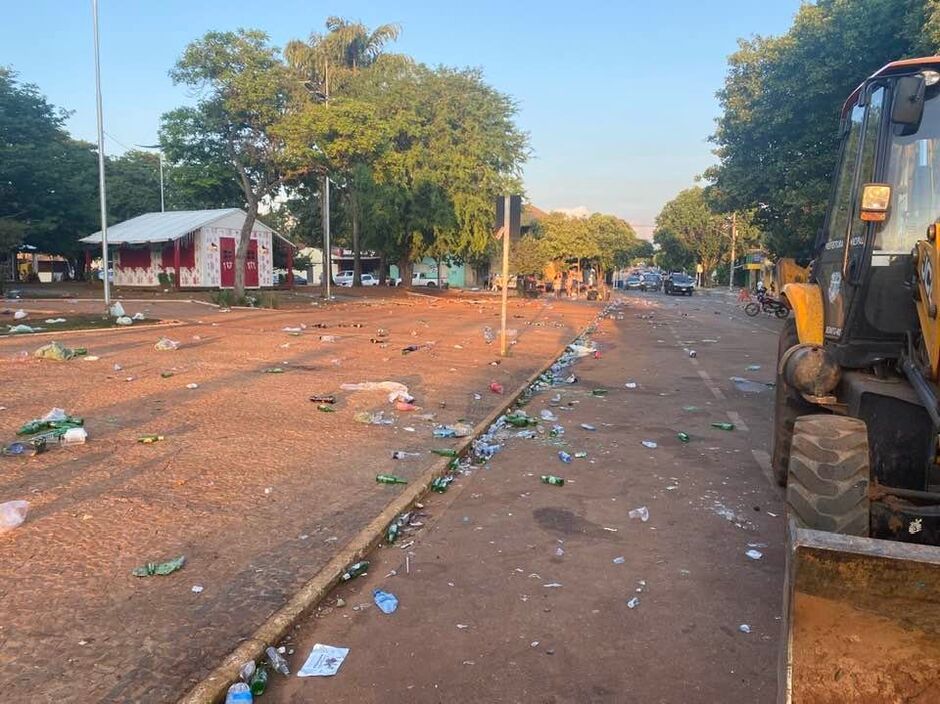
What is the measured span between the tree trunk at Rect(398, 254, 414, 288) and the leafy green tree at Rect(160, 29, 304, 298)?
48.4 feet

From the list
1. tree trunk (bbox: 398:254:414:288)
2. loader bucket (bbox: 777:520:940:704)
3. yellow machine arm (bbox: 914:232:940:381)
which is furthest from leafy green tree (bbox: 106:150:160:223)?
loader bucket (bbox: 777:520:940:704)

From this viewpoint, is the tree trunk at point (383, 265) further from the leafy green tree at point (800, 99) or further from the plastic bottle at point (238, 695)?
the plastic bottle at point (238, 695)

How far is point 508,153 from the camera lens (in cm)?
4250

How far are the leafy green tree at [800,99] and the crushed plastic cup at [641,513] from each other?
49.8ft

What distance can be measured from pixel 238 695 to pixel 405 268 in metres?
43.2

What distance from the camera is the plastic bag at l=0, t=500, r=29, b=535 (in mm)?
4617

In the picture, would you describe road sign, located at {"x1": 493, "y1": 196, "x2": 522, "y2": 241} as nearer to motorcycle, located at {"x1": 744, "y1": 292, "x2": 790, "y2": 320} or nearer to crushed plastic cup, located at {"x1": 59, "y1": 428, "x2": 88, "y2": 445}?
crushed plastic cup, located at {"x1": 59, "y1": 428, "x2": 88, "y2": 445}

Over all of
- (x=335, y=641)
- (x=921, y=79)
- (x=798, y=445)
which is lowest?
(x=335, y=641)

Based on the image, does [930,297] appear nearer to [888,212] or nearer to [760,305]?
[888,212]

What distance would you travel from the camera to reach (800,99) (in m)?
21.6

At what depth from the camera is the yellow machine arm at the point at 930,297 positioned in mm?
3547

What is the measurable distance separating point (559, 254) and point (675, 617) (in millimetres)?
51827

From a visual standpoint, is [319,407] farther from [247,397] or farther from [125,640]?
[125,640]

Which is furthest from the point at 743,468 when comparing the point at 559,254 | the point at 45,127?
the point at 559,254
